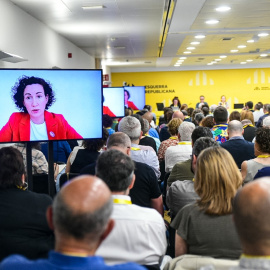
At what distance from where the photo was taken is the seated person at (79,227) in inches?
50.7

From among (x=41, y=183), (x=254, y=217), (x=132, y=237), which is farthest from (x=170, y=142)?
(x=254, y=217)

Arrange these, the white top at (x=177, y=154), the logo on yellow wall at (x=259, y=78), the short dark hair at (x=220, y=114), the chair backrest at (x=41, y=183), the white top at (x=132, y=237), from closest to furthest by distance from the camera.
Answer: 1. the white top at (x=132, y=237)
2. the chair backrest at (x=41, y=183)
3. the white top at (x=177, y=154)
4. the short dark hair at (x=220, y=114)
5. the logo on yellow wall at (x=259, y=78)

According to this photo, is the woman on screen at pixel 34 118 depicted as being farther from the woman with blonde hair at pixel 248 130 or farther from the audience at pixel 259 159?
the woman with blonde hair at pixel 248 130

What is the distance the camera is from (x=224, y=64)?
22.8 m

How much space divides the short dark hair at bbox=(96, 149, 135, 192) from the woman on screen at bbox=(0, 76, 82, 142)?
3.96 ft

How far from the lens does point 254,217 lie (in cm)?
146

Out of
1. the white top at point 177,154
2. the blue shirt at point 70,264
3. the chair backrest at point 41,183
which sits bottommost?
the chair backrest at point 41,183

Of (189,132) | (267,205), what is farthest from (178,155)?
(267,205)

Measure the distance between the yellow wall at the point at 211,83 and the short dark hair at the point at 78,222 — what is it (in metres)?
22.1

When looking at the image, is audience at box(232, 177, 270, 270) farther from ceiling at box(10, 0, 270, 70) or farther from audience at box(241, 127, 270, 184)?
ceiling at box(10, 0, 270, 70)

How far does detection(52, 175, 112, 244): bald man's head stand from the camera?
1.32 metres

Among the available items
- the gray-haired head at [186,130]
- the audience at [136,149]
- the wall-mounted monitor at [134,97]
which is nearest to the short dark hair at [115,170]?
the audience at [136,149]

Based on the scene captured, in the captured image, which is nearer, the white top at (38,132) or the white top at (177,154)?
the white top at (38,132)

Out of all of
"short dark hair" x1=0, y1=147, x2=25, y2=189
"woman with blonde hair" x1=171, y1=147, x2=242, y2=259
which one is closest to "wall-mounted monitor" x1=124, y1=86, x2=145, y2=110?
"short dark hair" x1=0, y1=147, x2=25, y2=189
